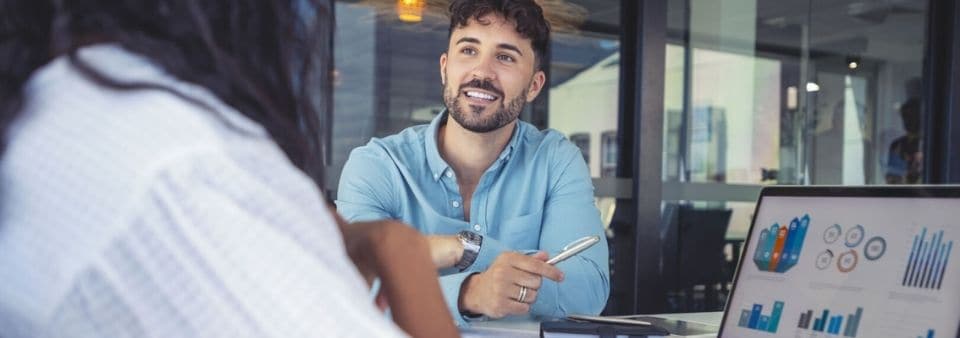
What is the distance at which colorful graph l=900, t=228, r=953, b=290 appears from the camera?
121 centimetres

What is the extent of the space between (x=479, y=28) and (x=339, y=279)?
5.99ft

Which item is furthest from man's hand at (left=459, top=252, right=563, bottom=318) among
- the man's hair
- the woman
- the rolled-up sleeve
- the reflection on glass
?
the reflection on glass

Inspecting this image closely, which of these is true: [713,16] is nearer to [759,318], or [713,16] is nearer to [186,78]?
[759,318]

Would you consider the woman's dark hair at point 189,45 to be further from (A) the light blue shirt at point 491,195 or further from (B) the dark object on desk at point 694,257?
(B) the dark object on desk at point 694,257

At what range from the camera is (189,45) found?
48 cm

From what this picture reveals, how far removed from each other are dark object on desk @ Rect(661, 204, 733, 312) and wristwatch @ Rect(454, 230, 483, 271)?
2.61 metres

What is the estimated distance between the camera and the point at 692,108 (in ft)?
15.2

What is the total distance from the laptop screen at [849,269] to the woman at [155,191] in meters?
1.01

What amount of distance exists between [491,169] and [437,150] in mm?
140

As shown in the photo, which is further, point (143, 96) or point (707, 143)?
point (707, 143)

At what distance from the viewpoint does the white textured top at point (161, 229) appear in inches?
16.2

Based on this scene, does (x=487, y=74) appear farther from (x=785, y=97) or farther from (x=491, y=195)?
(x=785, y=97)

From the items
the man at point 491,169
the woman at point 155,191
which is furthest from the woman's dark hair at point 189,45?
the man at point 491,169

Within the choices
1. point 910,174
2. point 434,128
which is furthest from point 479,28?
point 910,174
